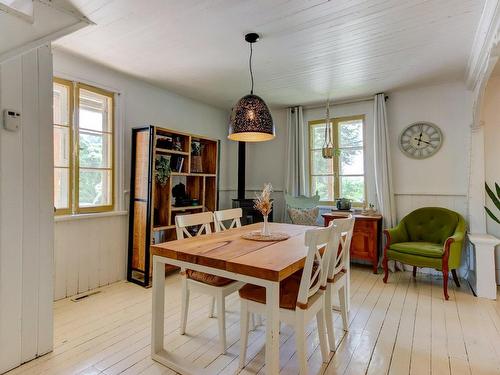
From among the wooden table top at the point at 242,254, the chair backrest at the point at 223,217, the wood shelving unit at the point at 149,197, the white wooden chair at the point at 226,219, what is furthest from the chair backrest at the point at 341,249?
the wood shelving unit at the point at 149,197

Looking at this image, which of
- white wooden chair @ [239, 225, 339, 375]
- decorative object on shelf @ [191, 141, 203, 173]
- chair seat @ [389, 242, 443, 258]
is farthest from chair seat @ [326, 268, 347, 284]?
decorative object on shelf @ [191, 141, 203, 173]

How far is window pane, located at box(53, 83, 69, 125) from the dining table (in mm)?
1960

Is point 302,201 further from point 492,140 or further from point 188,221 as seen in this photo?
point 492,140

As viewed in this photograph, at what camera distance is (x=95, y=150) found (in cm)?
328

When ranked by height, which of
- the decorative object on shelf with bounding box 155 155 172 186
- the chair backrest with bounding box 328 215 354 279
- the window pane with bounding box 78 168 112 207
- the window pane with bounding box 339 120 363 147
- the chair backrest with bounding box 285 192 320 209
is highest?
the window pane with bounding box 339 120 363 147

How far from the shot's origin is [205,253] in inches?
71.8

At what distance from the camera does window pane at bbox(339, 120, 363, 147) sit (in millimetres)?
4410

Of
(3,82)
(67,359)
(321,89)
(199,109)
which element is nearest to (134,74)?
(199,109)

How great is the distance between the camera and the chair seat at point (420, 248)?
3.13 meters

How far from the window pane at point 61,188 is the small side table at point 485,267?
4.44 meters

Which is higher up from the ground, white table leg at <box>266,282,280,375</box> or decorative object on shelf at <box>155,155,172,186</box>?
decorative object on shelf at <box>155,155,172,186</box>

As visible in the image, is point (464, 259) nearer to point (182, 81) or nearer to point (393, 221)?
point (393, 221)

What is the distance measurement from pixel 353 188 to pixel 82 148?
12.3ft

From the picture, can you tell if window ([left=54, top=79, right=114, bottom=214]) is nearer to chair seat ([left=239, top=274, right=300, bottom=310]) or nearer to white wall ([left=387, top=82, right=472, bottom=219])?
chair seat ([left=239, top=274, right=300, bottom=310])
